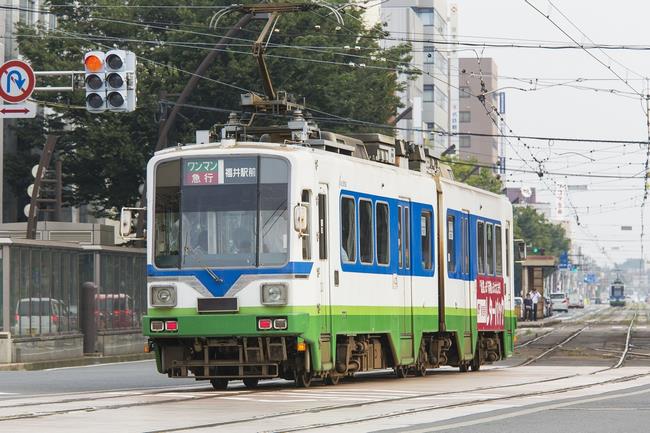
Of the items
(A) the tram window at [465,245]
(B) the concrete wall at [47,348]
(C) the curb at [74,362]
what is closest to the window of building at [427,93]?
(C) the curb at [74,362]

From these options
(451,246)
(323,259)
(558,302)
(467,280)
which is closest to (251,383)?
(323,259)

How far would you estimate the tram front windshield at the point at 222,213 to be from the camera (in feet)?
69.1

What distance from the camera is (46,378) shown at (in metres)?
28.6

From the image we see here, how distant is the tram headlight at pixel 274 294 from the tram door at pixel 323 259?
748 mm

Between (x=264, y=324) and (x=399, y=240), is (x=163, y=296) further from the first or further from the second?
(x=399, y=240)

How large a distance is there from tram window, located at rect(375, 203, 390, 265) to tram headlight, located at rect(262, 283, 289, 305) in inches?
126

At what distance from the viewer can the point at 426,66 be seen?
122 m

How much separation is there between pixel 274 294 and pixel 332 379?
2.40 meters

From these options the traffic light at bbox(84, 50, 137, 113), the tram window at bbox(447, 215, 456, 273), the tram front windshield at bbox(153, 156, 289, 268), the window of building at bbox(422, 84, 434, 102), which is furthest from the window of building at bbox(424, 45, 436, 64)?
the tram front windshield at bbox(153, 156, 289, 268)

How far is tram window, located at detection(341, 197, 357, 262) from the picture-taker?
22469mm

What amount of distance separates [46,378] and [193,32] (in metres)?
25.1

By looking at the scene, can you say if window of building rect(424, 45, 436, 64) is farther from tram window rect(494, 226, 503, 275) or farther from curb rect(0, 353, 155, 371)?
tram window rect(494, 226, 503, 275)

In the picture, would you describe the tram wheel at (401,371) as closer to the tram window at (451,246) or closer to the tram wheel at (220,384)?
the tram window at (451,246)

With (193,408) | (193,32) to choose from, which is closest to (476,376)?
(193,408)
